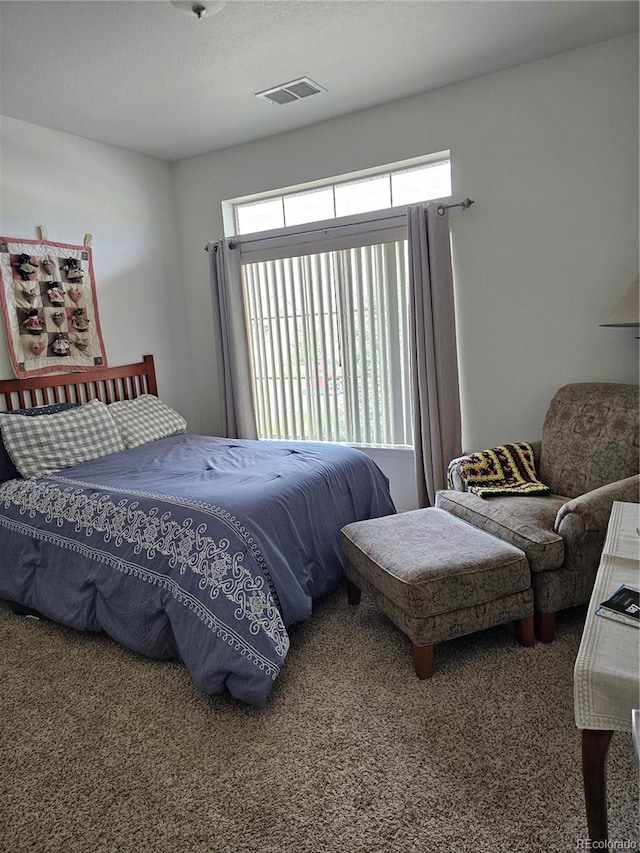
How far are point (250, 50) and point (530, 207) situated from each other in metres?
1.67

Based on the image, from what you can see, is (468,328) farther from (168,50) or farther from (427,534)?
(168,50)

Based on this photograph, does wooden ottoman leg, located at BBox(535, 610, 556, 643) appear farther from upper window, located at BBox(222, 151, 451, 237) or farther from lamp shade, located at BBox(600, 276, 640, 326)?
upper window, located at BBox(222, 151, 451, 237)

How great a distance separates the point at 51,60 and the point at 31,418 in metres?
1.76

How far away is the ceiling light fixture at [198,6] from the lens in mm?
2271

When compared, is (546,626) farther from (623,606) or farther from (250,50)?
(250,50)

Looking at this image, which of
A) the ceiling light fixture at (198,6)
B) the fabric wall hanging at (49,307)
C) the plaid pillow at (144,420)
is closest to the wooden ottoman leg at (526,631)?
the plaid pillow at (144,420)

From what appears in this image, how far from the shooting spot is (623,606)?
1457 mm

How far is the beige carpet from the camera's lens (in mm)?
1548

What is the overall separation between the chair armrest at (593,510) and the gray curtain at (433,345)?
1265 mm

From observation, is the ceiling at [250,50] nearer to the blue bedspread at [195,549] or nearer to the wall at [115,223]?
the wall at [115,223]

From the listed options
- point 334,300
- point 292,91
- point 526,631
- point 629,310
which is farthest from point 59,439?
point 629,310

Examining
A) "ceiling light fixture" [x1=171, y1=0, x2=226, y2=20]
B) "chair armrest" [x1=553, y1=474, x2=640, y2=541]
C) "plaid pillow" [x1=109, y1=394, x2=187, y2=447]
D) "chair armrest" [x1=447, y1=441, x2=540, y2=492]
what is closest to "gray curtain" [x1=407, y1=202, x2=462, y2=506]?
"chair armrest" [x1=447, y1=441, x2=540, y2=492]

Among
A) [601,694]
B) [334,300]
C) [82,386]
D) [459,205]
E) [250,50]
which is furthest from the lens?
[334,300]

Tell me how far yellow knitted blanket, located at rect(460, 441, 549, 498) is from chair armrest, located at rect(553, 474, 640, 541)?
1.80ft
